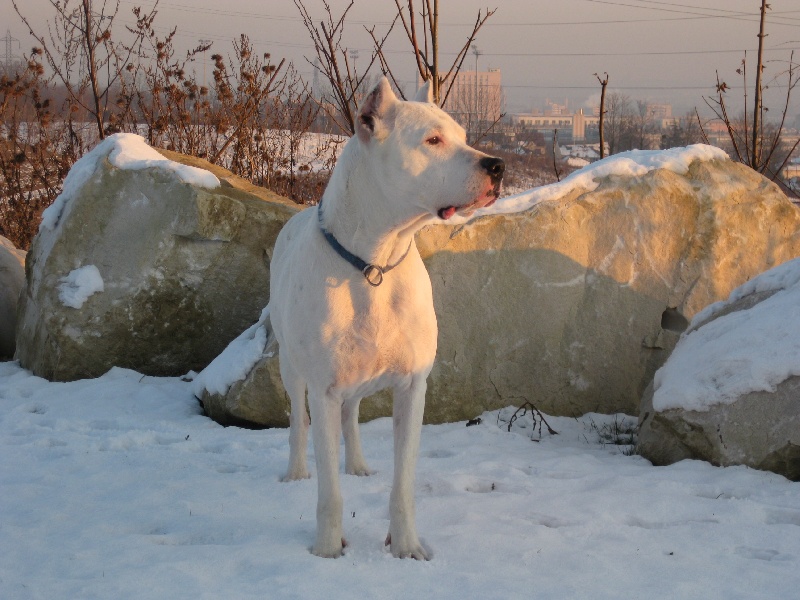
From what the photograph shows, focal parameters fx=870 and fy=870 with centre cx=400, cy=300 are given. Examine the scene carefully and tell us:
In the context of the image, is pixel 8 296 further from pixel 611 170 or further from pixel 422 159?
pixel 422 159

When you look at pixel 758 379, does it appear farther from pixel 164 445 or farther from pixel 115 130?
pixel 115 130

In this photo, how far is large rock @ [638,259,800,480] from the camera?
172 inches

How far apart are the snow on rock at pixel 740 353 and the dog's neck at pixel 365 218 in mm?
2054

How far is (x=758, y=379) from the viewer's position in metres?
4.45

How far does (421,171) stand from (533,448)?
8.25 feet

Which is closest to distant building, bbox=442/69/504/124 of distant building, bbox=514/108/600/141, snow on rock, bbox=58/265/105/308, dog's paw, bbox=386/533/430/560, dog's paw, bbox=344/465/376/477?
snow on rock, bbox=58/265/105/308

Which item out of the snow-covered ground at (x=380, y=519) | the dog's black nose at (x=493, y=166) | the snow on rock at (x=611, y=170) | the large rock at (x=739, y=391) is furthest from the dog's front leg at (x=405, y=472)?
the snow on rock at (x=611, y=170)

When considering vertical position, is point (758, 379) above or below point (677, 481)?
above

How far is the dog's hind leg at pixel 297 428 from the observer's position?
4.54m

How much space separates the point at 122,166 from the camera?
694 cm

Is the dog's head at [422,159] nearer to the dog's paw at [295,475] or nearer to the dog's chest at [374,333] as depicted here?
the dog's chest at [374,333]

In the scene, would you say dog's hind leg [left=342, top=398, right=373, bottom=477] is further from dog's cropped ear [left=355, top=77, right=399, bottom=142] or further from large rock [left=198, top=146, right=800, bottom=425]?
dog's cropped ear [left=355, top=77, right=399, bottom=142]

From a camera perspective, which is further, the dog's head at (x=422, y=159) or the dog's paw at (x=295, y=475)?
the dog's paw at (x=295, y=475)

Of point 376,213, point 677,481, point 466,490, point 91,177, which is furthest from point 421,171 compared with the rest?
point 91,177
